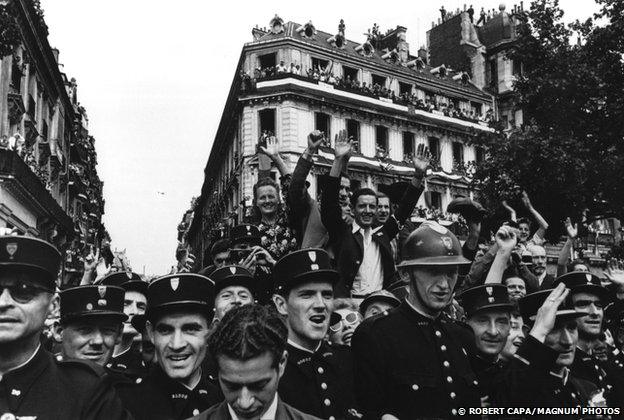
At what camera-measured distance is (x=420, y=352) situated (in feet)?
12.9

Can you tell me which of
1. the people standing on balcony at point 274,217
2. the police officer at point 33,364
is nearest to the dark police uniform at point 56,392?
the police officer at point 33,364

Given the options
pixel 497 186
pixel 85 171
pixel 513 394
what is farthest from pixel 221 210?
pixel 513 394

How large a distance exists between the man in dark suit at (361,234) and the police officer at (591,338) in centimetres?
182

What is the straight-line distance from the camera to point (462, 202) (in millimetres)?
7398

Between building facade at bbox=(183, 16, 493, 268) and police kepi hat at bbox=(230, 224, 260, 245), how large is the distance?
29.0m

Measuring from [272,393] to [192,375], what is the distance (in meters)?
1.05

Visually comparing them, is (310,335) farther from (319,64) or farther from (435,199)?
(435,199)

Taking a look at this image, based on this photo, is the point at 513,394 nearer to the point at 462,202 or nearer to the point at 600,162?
the point at 462,202

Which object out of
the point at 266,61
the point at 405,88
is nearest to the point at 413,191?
the point at 266,61

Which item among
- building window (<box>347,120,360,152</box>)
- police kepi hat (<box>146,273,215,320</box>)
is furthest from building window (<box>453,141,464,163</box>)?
police kepi hat (<box>146,273,215,320</box>)

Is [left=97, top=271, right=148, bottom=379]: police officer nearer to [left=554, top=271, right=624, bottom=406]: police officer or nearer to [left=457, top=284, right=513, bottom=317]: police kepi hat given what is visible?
[left=457, top=284, right=513, bottom=317]: police kepi hat

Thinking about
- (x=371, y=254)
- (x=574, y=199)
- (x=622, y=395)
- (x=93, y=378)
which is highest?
(x=574, y=199)

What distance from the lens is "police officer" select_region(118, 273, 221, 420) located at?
400cm

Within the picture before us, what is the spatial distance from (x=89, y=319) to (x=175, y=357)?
3.27 ft
